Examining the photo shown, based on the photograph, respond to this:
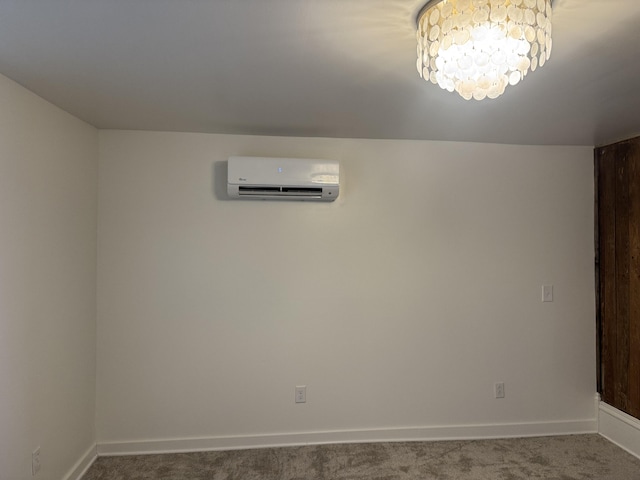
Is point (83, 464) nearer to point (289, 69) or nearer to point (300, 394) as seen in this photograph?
point (300, 394)

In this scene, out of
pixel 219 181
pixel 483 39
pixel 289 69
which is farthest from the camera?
pixel 219 181

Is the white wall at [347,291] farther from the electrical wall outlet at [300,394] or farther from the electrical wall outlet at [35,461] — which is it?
the electrical wall outlet at [35,461]

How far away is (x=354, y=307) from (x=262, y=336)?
72cm

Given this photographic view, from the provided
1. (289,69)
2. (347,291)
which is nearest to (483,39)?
(289,69)

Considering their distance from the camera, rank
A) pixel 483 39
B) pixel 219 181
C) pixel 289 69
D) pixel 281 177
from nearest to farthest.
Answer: pixel 483 39, pixel 289 69, pixel 281 177, pixel 219 181

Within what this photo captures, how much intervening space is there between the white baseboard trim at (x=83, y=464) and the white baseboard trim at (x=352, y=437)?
1.8 inches

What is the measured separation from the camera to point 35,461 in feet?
6.12

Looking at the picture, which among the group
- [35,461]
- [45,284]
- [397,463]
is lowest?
[397,463]

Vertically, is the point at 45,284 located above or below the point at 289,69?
below

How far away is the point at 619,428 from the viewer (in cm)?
266

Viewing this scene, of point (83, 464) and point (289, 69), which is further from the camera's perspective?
point (83, 464)

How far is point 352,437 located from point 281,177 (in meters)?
1.98

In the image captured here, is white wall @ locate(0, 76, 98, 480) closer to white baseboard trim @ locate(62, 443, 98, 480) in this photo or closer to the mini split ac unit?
white baseboard trim @ locate(62, 443, 98, 480)

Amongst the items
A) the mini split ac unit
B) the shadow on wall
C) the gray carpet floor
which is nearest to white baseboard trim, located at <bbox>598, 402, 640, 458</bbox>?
the gray carpet floor
